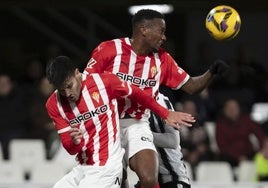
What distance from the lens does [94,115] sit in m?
6.80

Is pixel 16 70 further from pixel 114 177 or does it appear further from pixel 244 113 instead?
pixel 114 177

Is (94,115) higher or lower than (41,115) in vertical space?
higher

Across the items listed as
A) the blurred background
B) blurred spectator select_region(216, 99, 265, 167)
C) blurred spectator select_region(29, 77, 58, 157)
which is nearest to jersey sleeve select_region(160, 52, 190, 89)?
the blurred background

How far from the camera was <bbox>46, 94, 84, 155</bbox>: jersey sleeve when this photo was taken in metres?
6.72

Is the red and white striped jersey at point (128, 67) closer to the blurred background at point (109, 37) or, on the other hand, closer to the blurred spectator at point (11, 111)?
the blurred background at point (109, 37)

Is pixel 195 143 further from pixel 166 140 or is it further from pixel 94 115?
pixel 94 115

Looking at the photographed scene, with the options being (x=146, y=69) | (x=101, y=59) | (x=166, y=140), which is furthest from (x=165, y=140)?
(x=101, y=59)

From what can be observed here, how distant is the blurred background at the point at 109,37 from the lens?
11672 millimetres

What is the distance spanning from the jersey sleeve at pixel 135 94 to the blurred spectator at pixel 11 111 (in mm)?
5024

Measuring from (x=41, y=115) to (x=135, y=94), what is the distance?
5.08 meters

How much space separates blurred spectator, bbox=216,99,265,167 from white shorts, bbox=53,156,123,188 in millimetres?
4897

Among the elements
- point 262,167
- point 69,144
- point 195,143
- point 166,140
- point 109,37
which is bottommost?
point 262,167

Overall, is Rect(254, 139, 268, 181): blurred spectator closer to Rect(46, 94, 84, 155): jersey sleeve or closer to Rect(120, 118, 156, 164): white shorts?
Rect(120, 118, 156, 164): white shorts

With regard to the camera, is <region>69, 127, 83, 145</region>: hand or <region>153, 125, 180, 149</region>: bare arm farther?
<region>153, 125, 180, 149</region>: bare arm
